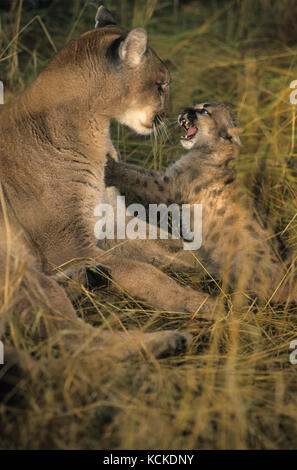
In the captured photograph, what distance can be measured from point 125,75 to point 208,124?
105 cm

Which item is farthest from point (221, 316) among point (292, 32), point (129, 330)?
point (292, 32)

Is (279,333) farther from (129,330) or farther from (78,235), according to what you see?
(78,235)

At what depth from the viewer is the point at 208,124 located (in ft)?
13.4

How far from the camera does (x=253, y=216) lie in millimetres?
3818

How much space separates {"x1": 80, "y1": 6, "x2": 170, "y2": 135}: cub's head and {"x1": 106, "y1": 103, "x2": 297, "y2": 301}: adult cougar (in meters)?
0.65

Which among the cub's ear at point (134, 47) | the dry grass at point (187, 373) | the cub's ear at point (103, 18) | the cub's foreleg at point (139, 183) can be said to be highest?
the cub's ear at point (103, 18)

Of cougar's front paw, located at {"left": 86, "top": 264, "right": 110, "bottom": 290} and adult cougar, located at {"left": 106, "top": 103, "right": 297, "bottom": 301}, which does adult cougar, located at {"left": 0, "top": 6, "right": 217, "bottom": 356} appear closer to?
cougar's front paw, located at {"left": 86, "top": 264, "right": 110, "bottom": 290}

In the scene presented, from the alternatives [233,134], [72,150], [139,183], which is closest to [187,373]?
[72,150]

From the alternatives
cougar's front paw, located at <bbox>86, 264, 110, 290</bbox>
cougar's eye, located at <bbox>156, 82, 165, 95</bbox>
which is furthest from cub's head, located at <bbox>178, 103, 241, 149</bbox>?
cougar's front paw, located at <bbox>86, 264, 110, 290</bbox>

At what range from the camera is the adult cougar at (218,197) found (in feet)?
12.0

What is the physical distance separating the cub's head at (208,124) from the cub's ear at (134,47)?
93 cm

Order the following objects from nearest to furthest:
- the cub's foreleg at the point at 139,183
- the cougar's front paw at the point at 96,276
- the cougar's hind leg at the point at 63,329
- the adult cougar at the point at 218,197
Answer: the cougar's hind leg at the point at 63,329 → the cougar's front paw at the point at 96,276 → the adult cougar at the point at 218,197 → the cub's foreleg at the point at 139,183

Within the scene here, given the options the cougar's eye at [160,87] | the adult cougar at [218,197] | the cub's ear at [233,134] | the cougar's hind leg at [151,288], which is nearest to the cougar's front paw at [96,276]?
the cougar's hind leg at [151,288]

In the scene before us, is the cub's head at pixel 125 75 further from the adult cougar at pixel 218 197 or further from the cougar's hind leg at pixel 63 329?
the cougar's hind leg at pixel 63 329
